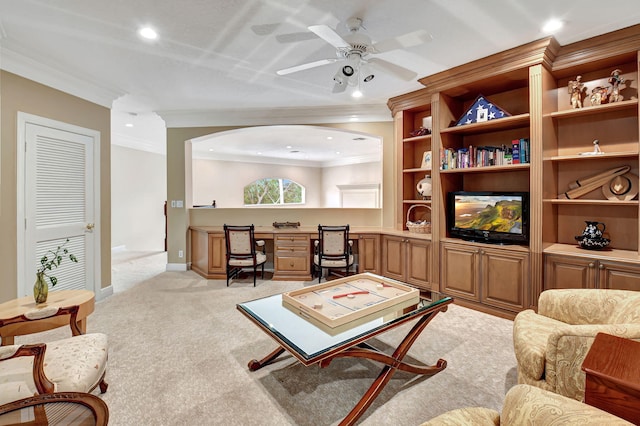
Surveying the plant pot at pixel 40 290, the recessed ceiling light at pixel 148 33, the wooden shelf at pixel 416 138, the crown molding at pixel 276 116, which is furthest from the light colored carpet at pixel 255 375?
the crown molding at pixel 276 116

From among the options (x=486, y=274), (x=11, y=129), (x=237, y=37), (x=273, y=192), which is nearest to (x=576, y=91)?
(x=486, y=274)

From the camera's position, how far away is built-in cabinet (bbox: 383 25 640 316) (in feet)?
9.09

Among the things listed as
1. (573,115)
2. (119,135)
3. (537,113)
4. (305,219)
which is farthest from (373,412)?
(119,135)

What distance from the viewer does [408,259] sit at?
4.12 metres

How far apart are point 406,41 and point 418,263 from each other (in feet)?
9.03

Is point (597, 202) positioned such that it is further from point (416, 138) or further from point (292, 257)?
point (292, 257)

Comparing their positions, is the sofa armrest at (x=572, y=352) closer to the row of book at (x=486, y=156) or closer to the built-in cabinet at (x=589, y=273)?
the built-in cabinet at (x=589, y=273)

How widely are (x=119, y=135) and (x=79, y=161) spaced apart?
3.47 metres

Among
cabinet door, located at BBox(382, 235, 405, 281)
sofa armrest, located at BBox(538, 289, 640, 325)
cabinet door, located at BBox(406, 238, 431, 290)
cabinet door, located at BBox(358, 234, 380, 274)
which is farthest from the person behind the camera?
cabinet door, located at BBox(358, 234, 380, 274)

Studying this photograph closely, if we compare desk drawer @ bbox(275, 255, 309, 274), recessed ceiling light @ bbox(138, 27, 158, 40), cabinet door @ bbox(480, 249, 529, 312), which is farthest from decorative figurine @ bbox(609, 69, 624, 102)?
recessed ceiling light @ bbox(138, 27, 158, 40)

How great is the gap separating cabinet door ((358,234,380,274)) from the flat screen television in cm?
111

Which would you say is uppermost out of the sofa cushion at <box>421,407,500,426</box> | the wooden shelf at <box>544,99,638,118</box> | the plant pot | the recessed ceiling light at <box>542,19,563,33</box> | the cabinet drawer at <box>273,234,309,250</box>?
the recessed ceiling light at <box>542,19,563,33</box>

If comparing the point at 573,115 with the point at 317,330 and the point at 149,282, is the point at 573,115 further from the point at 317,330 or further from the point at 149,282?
the point at 149,282

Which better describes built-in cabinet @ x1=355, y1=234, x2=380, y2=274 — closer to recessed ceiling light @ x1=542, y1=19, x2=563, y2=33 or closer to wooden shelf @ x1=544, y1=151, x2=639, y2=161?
wooden shelf @ x1=544, y1=151, x2=639, y2=161
